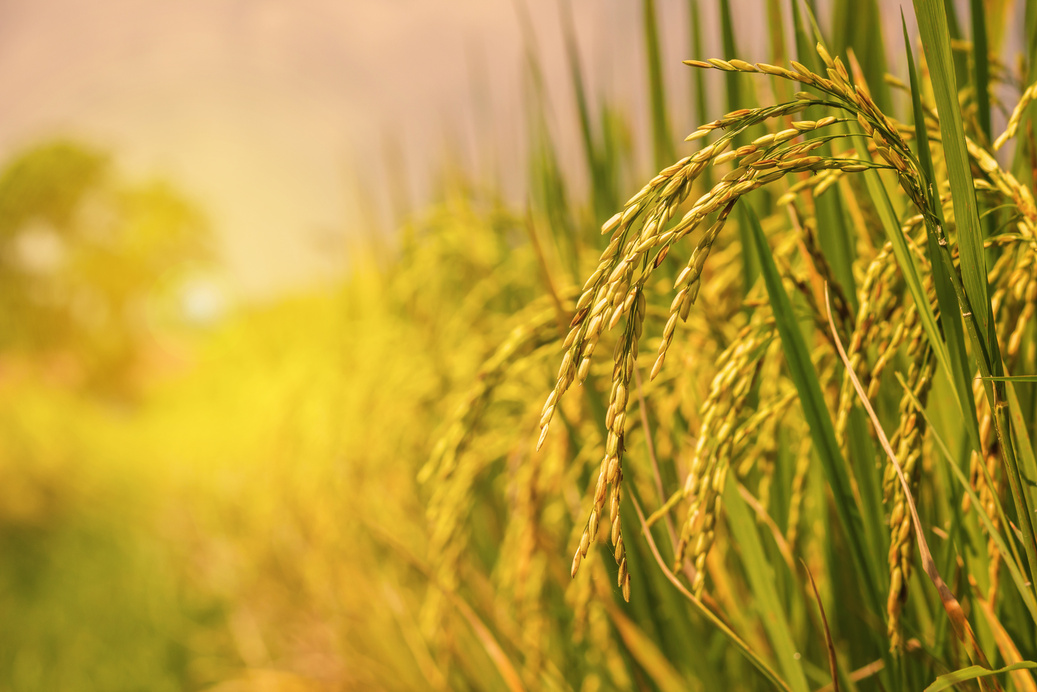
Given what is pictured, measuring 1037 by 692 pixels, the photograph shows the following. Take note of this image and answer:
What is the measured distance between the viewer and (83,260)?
9.77 metres

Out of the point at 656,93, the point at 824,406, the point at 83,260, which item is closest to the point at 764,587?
the point at 824,406

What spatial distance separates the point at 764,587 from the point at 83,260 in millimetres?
12101

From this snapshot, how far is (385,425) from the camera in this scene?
1578mm

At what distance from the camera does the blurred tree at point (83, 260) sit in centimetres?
837

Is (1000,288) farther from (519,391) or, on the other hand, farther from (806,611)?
(519,391)

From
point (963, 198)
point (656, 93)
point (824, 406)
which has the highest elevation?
point (656, 93)

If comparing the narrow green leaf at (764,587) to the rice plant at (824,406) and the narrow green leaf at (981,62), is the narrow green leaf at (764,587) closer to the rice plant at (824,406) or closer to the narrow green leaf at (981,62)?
the rice plant at (824,406)

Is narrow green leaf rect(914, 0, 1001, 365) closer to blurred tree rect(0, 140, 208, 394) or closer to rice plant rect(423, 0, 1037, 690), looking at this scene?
rice plant rect(423, 0, 1037, 690)

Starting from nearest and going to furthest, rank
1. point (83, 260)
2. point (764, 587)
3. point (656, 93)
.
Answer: point (764, 587)
point (656, 93)
point (83, 260)

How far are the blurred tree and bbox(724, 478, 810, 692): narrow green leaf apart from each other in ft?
33.1

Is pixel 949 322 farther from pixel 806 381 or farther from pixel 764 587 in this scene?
pixel 764 587

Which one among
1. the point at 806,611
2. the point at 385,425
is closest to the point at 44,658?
the point at 385,425

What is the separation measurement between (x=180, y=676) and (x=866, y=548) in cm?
233

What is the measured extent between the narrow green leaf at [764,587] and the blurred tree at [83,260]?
10084mm
